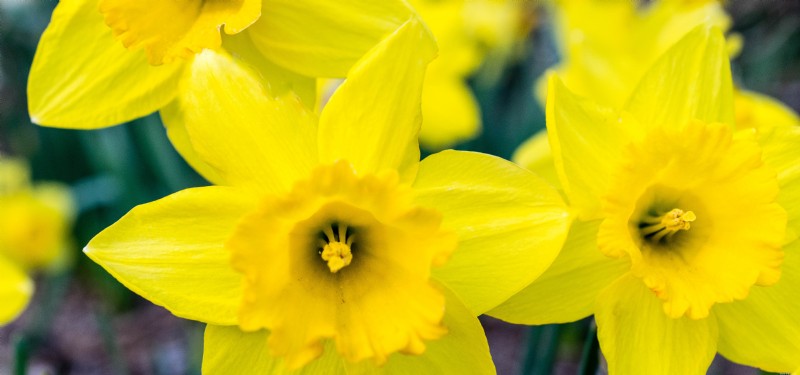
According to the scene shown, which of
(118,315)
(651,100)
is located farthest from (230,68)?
(118,315)

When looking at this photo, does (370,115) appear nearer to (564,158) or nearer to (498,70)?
(564,158)

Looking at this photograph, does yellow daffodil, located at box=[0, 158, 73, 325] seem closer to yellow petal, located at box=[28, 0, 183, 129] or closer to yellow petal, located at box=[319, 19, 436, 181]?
yellow petal, located at box=[28, 0, 183, 129]

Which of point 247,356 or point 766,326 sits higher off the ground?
point 766,326

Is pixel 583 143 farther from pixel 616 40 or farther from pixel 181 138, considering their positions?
pixel 616 40

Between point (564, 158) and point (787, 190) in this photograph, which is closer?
point (564, 158)

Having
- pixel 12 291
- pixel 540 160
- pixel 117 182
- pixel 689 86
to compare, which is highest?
pixel 689 86

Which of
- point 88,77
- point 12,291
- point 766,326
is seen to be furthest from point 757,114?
point 12,291
